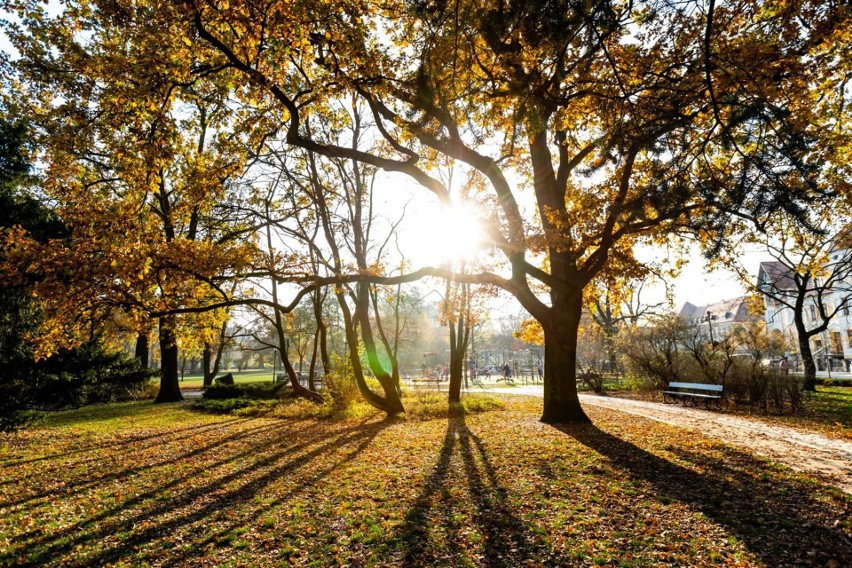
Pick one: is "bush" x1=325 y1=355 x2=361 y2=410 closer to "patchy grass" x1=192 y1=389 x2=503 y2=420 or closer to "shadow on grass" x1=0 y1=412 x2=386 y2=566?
"patchy grass" x1=192 y1=389 x2=503 y2=420

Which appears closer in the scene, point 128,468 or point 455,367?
point 128,468

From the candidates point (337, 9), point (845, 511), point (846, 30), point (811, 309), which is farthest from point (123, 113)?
point (811, 309)

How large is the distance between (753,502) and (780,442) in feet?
14.2

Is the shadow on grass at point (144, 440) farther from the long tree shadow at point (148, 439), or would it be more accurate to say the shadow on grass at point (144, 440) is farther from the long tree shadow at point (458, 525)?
the long tree shadow at point (458, 525)

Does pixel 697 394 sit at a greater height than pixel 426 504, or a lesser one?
greater

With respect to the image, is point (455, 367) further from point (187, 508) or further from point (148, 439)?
point (187, 508)

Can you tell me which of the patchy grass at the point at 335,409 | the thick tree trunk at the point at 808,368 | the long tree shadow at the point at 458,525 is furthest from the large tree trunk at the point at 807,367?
the long tree shadow at the point at 458,525

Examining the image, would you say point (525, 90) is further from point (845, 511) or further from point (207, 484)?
point (207, 484)

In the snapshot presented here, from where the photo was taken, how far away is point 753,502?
4.79 meters

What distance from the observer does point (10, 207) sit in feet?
37.3

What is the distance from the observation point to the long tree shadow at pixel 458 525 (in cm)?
383

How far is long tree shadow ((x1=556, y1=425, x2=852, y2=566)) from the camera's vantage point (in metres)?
3.72

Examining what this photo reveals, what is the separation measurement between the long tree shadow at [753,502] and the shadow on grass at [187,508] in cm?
497

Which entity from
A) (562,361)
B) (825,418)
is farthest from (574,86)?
(825,418)
